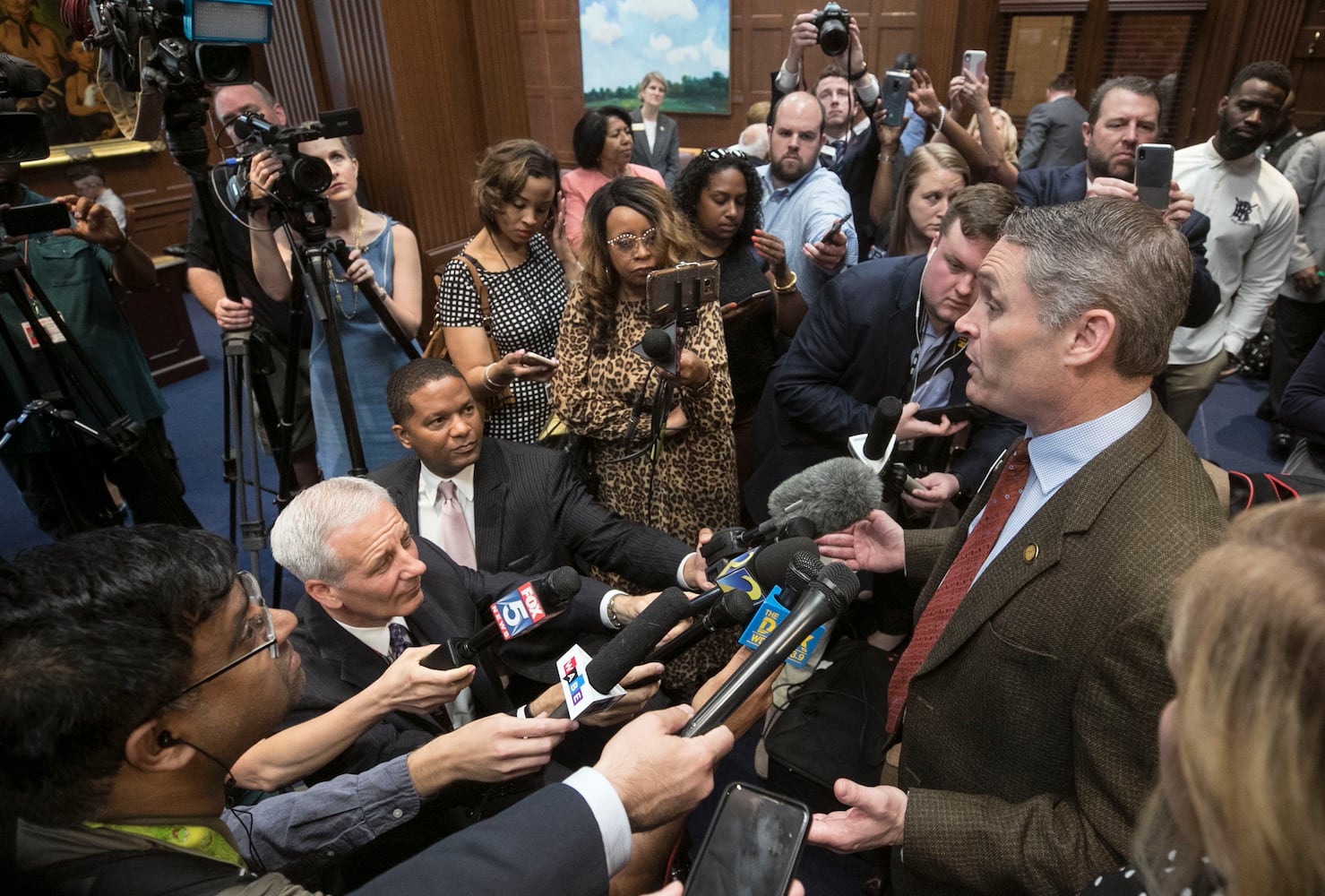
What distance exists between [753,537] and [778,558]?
19 cm

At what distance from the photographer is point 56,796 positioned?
0.86 metres

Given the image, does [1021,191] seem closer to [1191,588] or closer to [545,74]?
[1191,588]

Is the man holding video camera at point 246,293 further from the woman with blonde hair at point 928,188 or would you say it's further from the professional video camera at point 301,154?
the woman with blonde hair at point 928,188

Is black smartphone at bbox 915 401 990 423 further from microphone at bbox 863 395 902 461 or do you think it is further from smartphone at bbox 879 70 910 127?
smartphone at bbox 879 70 910 127

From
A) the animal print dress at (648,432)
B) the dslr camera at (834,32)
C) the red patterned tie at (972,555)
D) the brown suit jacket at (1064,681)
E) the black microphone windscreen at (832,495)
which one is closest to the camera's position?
the brown suit jacket at (1064,681)

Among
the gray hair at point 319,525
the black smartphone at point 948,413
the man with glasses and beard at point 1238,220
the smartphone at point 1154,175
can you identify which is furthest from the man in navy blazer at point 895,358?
the man with glasses and beard at point 1238,220

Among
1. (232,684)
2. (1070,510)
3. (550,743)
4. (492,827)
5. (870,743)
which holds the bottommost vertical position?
(870,743)

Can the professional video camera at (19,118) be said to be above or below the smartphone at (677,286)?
above

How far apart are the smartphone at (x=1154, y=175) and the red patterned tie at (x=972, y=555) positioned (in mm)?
1535

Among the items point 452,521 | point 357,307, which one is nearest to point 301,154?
point 357,307

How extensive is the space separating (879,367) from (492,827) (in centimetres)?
176

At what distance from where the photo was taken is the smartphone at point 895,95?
3623 mm

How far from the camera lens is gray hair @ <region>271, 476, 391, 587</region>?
1539 mm

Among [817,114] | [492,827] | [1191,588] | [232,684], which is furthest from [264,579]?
[1191,588]
